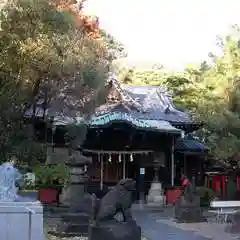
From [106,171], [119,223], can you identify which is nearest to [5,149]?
[119,223]

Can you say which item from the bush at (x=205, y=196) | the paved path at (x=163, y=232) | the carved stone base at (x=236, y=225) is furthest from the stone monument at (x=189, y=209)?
the bush at (x=205, y=196)

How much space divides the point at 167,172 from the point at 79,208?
15.3 meters

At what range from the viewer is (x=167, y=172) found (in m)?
30.0

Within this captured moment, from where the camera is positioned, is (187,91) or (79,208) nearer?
(79,208)

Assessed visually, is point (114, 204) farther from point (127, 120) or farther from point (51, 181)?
point (127, 120)

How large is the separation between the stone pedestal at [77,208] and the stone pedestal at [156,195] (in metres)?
11.6

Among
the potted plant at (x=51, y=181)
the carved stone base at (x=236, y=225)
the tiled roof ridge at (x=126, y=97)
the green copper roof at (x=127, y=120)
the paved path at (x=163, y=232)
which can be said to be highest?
the tiled roof ridge at (x=126, y=97)

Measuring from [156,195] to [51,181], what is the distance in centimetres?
624

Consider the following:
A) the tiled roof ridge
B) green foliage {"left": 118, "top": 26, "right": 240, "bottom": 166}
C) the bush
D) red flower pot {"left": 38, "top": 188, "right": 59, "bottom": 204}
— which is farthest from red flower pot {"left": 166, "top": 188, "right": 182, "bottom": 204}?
red flower pot {"left": 38, "top": 188, "right": 59, "bottom": 204}

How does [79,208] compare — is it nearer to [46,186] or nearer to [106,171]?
[46,186]

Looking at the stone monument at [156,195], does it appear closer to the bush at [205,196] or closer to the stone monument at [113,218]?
the bush at [205,196]

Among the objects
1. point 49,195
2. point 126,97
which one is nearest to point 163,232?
point 49,195

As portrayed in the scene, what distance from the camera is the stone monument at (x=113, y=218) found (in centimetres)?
1153

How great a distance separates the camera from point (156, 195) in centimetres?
2806
